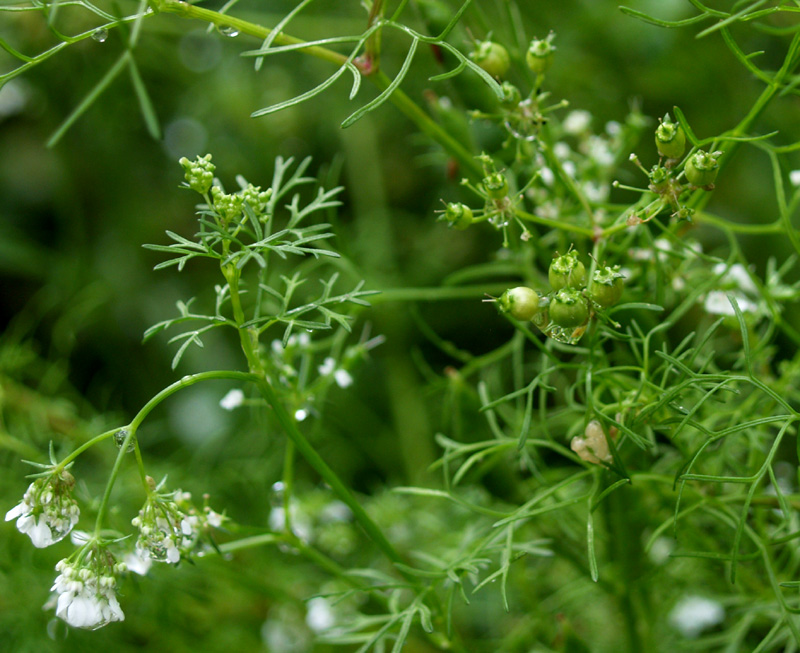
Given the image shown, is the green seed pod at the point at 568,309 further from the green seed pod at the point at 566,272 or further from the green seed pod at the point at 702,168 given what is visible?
the green seed pod at the point at 702,168

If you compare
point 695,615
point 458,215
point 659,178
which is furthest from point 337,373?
point 695,615

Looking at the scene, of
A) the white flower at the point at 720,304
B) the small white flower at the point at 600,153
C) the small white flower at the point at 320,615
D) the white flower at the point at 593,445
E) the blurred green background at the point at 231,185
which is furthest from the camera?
the blurred green background at the point at 231,185

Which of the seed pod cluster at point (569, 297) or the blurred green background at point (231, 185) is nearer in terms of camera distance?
the seed pod cluster at point (569, 297)

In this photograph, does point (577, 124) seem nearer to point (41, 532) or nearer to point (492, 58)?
point (492, 58)

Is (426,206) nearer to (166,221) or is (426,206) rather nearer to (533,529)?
(166,221)

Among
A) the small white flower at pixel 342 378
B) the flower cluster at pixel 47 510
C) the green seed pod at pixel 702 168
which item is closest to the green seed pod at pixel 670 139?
the green seed pod at pixel 702 168

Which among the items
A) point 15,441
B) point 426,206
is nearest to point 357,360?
point 15,441

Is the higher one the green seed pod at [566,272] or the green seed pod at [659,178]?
the green seed pod at [659,178]
